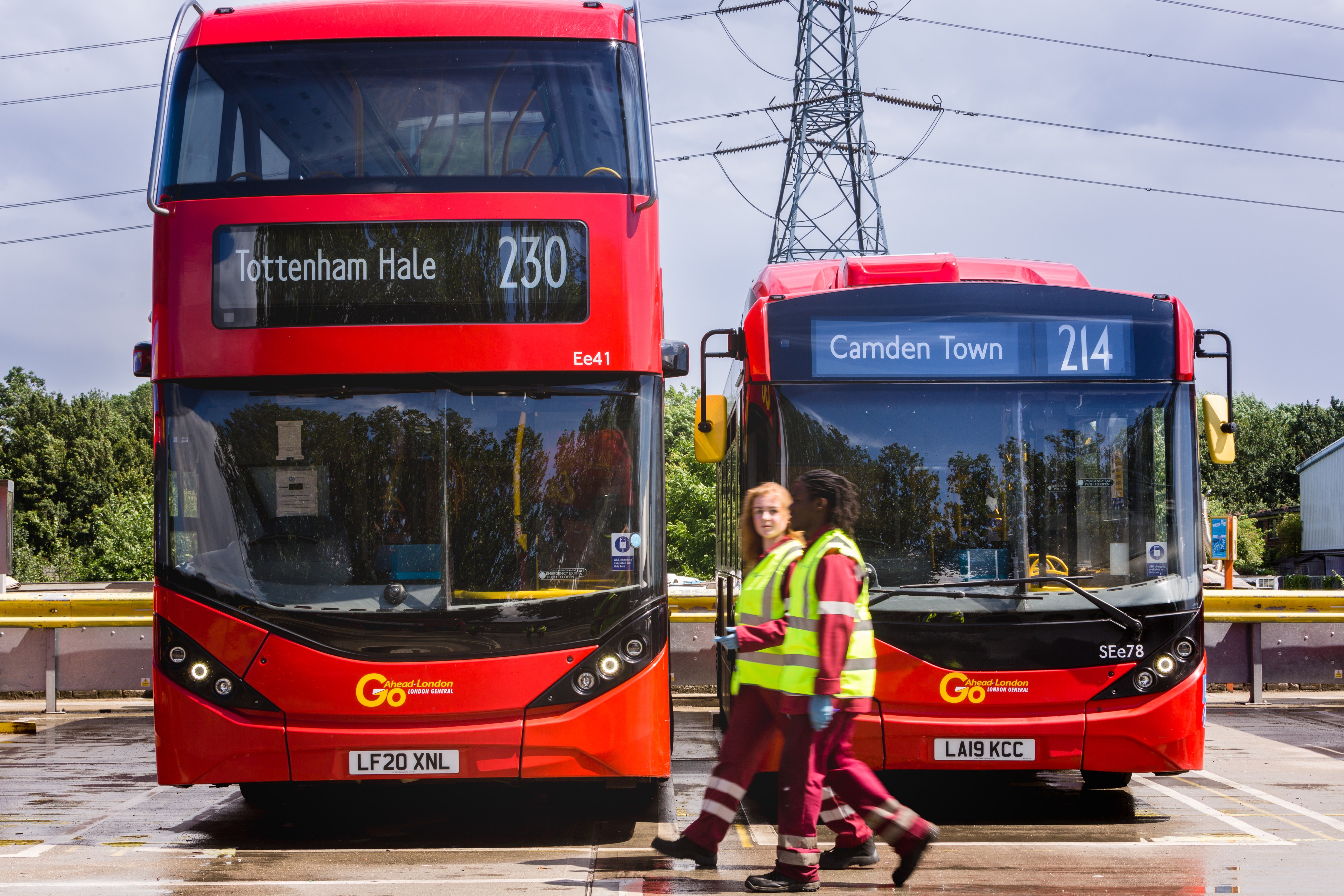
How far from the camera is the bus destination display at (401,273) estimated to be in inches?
259

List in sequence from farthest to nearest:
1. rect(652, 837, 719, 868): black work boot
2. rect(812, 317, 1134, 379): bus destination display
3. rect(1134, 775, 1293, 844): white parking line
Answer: rect(812, 317, 1134, 379): bus destination display
rect(1134, 775, 1293, 844): white parking line
rect(652, 837, 719, 868): black work boot

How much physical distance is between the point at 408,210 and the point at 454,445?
1247 mm

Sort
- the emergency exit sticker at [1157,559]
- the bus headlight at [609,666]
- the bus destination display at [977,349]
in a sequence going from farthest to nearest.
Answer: the bus destination display at [977,349] < the emergency exit sticker at [1157,559] < the bus headlight at [609,666]

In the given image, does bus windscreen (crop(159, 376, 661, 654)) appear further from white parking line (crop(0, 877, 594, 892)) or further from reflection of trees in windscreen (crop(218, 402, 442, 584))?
white parking line (crop(0, 877, 594, 892))

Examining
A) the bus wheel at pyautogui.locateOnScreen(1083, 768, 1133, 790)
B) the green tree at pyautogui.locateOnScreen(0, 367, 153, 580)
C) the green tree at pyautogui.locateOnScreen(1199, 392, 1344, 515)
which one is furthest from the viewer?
the green tree at pyautogui.locateOnScreen(1199, 392, 1344, 515)

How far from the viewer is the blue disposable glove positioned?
551cm

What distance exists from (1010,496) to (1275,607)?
7.89 meters

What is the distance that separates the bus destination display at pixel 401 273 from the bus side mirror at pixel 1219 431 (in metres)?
3.83

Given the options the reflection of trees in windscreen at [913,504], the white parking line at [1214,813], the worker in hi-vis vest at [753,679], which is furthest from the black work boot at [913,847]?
the white parking line at [1214,813]

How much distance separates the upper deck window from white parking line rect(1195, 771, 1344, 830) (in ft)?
17.3

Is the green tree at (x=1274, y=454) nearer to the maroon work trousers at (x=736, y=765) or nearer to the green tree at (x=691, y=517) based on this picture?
the green tree at (x=691, y=517)

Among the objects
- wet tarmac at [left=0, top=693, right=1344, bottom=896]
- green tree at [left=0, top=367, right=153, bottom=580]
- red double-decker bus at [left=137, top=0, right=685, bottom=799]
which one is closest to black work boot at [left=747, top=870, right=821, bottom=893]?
wet tarmac at [left=0, top=693, right=1344, bottom=896]

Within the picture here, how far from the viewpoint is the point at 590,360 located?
263 inches

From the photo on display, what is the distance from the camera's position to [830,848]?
22.0 feet
